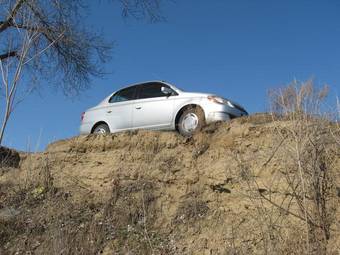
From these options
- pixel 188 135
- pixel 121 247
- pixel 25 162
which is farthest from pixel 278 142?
pixel 25 162

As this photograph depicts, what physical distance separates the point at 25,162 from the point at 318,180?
6.78 m

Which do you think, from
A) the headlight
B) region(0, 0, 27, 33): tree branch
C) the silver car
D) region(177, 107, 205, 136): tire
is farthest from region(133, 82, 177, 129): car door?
region(0, 0, 27, 33): tree branch

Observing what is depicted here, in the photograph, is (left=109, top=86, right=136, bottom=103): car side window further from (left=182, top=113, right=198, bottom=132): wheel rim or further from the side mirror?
(left=182, top=113, right=198, bottom=132): wheel rim

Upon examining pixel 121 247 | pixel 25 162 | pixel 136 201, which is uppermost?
pixel 25 162

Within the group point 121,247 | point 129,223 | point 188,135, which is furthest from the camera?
point 188,135

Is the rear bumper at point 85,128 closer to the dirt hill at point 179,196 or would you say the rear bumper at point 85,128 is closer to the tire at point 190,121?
Result: the dirt hill at point 179,196

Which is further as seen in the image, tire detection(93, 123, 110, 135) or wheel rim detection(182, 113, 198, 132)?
tire detection(93, 123, 110, 135)

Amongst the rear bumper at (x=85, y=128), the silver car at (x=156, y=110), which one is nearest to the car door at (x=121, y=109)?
the silver car at (x=156, y=110)

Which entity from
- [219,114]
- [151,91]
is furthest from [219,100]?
[151,91]

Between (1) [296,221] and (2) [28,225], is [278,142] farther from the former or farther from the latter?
(2) [28,225]

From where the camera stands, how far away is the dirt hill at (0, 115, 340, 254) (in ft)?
23.3

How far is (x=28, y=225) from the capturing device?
864 centimetres

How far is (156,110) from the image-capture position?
10.9 m

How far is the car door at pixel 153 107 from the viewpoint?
35.2ft
